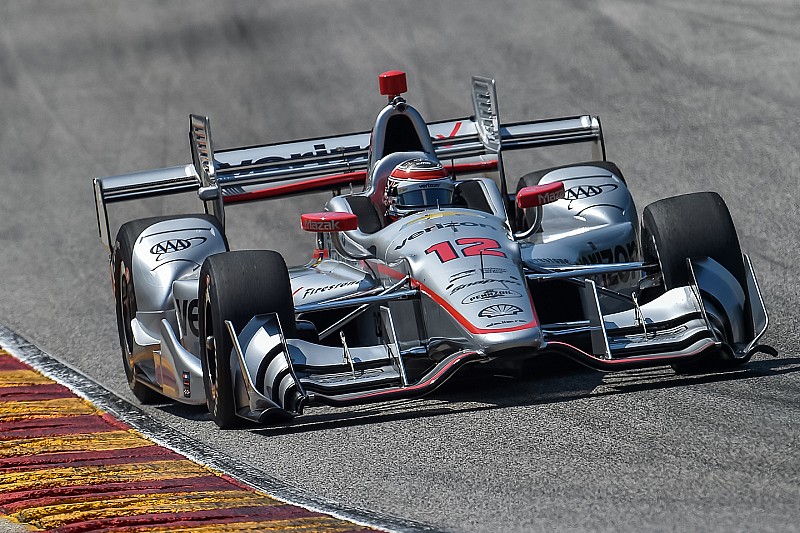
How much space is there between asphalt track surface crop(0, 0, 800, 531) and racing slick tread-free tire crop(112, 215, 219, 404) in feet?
0.92

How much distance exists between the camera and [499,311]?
7586mm

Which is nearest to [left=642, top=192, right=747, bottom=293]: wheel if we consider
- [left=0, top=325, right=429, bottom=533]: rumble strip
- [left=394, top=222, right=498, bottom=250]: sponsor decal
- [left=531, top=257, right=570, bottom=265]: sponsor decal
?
[left=531, top=257, right=570, bottom=265]: sponsor decal

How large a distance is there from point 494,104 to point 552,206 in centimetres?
108

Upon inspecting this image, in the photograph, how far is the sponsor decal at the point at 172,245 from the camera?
9258mm

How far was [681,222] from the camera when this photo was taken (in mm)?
8484

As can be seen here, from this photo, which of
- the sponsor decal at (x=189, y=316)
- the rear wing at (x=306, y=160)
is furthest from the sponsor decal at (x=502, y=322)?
the rear wing at (x=306, y=160)

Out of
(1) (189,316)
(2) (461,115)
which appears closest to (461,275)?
(1) (189,316)

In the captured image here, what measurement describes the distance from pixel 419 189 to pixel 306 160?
1.67 m

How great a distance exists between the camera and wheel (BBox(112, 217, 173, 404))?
9297 millimetres

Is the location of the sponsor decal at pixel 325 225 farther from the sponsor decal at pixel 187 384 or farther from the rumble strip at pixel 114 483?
the rumble strip at pixel 114 483

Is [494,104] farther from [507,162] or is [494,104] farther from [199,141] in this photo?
[507,162]

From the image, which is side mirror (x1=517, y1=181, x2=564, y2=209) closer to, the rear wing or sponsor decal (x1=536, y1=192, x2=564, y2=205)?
sponsor decal (x1=536, y1=192, x2=564, y2=205)

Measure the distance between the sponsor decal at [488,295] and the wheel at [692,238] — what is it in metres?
1.21

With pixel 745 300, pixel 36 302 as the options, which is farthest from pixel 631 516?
pixel 36 302
